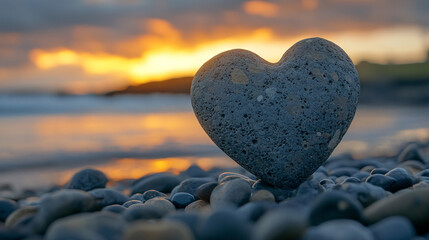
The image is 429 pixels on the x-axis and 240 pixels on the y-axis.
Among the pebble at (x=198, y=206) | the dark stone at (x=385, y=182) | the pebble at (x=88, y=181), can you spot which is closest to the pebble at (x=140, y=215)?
the pebble at (x=198, y=206)

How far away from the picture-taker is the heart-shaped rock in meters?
2.87

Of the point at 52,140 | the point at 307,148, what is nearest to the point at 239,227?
the point at 307,148

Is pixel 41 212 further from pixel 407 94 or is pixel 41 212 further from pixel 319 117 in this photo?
pixel 407 94

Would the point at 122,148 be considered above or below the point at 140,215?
below

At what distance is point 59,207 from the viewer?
2.38 metres

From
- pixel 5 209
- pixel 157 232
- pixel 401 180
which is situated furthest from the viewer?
pixel 401 180

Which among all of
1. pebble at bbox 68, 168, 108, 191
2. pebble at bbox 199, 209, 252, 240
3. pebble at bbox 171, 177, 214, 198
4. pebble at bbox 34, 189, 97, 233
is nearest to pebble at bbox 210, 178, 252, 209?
pebble at bbox 171, 177, 214, 198

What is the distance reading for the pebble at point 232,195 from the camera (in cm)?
279

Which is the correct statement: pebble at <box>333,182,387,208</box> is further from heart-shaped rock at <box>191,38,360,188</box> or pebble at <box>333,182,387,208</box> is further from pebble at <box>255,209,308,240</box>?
pebble at <box>255,209,308,240</box>

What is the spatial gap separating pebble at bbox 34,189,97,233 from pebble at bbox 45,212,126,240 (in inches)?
17.6

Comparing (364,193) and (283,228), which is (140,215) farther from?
(364,193)

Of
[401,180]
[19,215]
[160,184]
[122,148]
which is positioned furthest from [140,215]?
[122,148]

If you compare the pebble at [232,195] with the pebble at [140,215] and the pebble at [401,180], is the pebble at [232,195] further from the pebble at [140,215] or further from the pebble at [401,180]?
the pebble at [401,180]

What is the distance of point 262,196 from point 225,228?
114 cm
